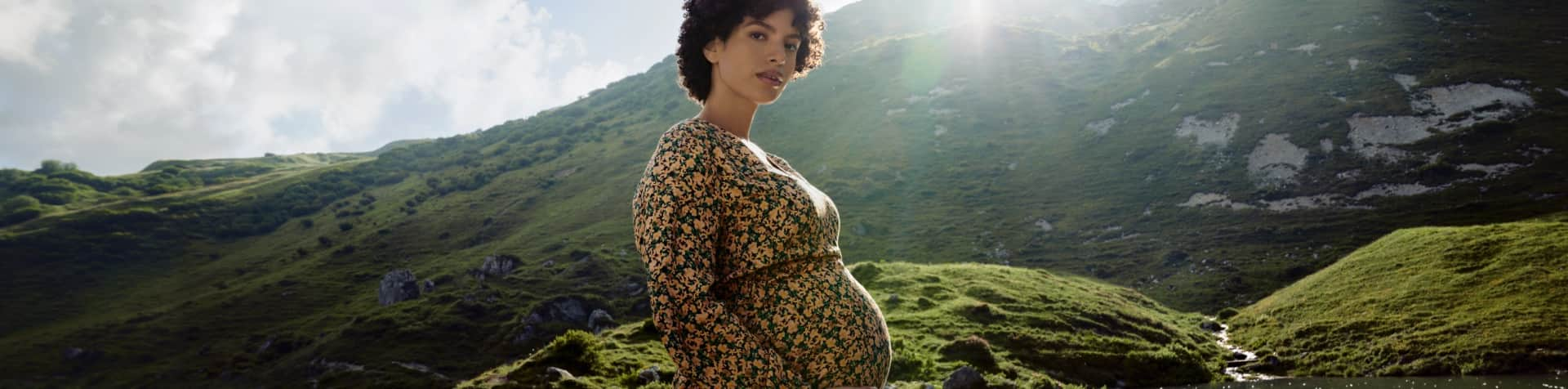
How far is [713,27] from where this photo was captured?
3.67 meters

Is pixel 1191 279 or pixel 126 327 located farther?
pixel 126 327

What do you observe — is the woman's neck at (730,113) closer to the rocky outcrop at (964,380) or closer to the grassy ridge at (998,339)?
the grassy ridge at (998,339)

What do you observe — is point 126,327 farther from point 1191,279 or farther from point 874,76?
point 874,76

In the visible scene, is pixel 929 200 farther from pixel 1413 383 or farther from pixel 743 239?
pixel 743 239

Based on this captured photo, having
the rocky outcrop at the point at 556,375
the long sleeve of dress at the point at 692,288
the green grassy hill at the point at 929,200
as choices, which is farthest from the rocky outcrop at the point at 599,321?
the long sleeve of dress at the point at 692,288

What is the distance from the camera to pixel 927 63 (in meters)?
185

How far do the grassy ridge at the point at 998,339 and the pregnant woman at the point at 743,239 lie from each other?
21994mm

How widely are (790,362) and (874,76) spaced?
603ft

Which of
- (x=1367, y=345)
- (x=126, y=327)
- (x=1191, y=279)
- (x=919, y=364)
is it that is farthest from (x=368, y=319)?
(x=1367, y=345)

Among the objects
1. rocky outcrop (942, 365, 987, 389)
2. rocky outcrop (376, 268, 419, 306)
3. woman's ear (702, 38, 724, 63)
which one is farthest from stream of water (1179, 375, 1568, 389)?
rocky outcrop (376, 268, 419, 306)

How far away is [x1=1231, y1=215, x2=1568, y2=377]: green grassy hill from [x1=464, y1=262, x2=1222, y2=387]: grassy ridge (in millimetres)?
4565

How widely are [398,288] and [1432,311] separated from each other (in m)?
93.3

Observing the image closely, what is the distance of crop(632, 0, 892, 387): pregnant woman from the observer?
291 cm

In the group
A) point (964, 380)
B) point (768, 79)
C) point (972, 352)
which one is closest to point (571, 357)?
point (964, 380)
